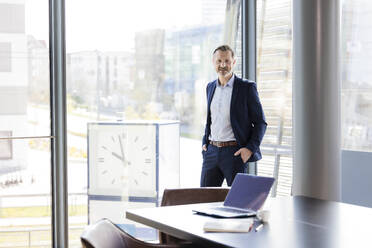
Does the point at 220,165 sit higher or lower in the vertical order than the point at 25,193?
higher

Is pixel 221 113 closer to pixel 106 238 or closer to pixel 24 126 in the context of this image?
pixel 24 126

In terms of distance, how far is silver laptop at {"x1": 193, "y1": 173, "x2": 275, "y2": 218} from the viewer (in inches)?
105

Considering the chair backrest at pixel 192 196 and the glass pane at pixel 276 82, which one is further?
the glass pane at pixel 276 82

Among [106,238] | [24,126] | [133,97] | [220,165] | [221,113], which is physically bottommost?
[106,238]

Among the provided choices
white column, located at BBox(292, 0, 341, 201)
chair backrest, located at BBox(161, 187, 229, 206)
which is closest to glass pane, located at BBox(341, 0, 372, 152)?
white column, located at BBox(292, 0, 341, 201)

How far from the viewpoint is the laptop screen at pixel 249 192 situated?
2701mm

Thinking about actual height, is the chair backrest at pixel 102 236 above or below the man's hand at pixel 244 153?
below

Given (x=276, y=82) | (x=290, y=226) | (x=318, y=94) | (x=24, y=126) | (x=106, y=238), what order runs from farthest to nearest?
(x=276, y=82) → (x=24, y=126) → (x=318, y=94) → (x=106, y=238) → (x=290, y=226)

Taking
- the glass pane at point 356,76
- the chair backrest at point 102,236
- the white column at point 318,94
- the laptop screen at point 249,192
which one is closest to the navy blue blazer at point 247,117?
the white column at point 318,94

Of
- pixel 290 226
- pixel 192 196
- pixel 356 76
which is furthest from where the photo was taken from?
pixel 356 76

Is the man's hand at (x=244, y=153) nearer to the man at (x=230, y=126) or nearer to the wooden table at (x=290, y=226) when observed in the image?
the man at (x=230, y=126)

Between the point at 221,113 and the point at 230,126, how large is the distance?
0.13m

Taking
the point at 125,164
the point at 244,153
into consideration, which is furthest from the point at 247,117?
the point at 125,164

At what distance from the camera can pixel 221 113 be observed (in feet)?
14.9
